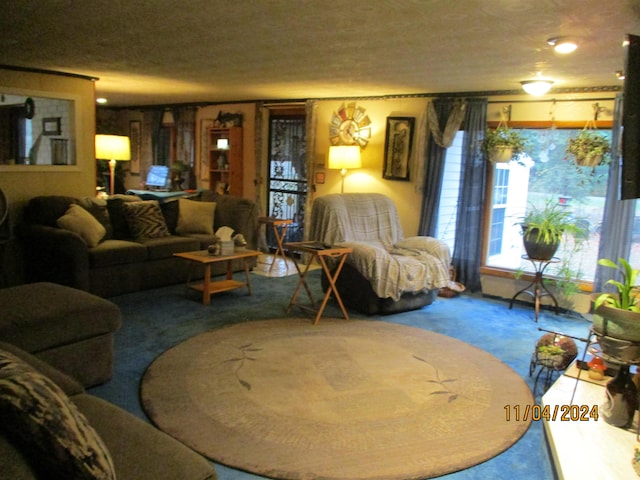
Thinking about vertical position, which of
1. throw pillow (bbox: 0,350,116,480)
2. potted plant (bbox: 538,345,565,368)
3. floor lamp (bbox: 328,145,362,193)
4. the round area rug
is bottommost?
the round area rug

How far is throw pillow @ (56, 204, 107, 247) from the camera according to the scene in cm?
488

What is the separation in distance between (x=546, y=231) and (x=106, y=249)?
4.15m

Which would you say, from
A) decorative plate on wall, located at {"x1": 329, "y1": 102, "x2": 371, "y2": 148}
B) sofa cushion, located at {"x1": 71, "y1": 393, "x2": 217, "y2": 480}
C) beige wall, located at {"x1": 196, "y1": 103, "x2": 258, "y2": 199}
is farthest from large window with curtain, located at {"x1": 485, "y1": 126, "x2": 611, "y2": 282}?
sofa cushion, located at {"x1": 71, "y1": 393, "x2": 217, "y2": 480}

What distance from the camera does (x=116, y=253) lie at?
493 centimetres

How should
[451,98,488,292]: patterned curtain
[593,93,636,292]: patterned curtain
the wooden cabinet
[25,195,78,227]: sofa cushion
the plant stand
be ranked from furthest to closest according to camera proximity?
the wooden cabinet < [451,98,488,292]: patterned curtain < [25,195,78,227]: sofa cushion < the plant stand < [593,93,636,292]: patterned curtain

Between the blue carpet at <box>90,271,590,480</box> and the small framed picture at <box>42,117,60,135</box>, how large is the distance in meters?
2.26

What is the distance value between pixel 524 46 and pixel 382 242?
2.57m

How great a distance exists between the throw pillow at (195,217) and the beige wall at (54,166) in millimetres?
1078

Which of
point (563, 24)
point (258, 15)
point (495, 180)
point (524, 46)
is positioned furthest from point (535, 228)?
point (258, 15)

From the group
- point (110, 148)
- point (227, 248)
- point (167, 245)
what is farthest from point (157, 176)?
point (227, 248)

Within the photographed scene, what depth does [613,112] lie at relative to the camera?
4.74m

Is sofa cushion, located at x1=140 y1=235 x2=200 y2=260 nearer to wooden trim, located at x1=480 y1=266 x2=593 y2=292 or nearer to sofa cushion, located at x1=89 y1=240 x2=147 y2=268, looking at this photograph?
sofa cushion, located at x1=89 y1=240 x2=147 y2=268
